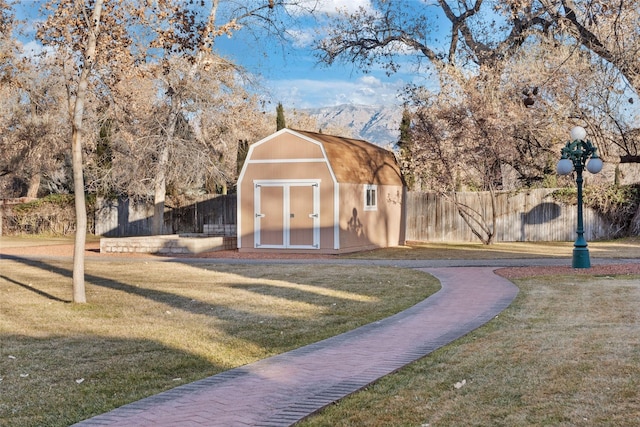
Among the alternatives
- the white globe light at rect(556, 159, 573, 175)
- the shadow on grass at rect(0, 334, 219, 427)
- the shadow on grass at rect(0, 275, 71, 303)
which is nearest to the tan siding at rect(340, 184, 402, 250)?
the white globe light at rect(556, 159, 573, 175)

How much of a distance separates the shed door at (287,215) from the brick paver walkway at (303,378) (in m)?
12.9

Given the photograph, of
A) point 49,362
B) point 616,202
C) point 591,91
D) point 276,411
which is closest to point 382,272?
point 49,362

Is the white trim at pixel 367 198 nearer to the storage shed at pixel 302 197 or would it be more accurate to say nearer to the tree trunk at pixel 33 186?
the storage shed at pixel 302 197

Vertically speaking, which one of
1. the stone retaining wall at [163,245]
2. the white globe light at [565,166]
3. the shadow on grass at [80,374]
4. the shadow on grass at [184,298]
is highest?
the white globe light at [565,166]

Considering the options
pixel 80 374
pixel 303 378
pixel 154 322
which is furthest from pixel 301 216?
pixel 303 378

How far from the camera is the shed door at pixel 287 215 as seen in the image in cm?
2483

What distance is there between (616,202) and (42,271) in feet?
72.0

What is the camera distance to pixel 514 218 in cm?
3111

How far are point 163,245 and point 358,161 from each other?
7.48 meters

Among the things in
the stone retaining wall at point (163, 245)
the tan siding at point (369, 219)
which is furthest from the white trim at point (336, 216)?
the stone retaining wall at point (163, 245)

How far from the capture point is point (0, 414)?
636 cm

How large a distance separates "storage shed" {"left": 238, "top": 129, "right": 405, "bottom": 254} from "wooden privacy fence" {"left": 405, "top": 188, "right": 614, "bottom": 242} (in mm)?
5950

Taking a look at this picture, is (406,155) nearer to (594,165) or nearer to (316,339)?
(594,165)

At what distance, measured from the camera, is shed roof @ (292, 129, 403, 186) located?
25.0 m
